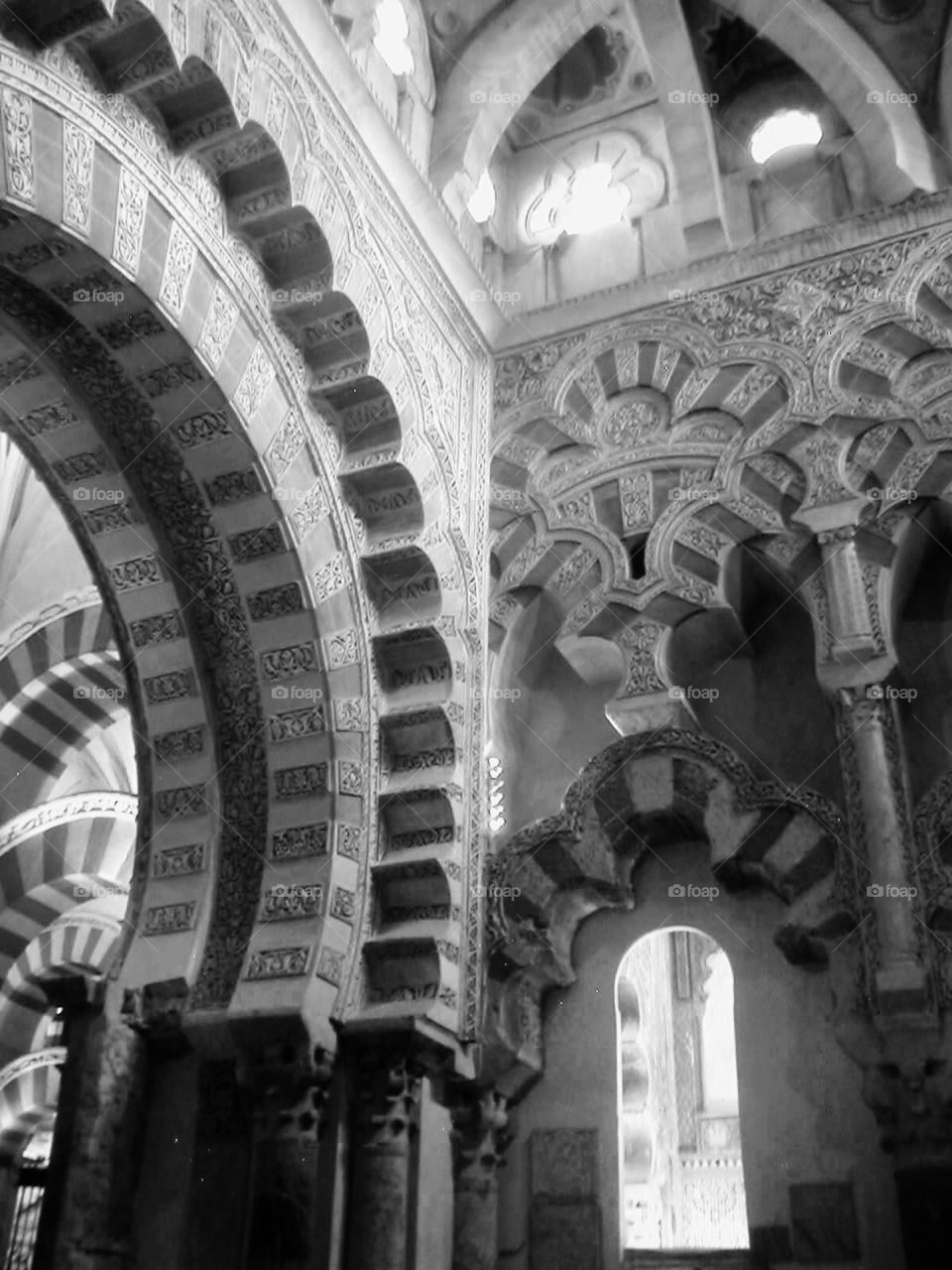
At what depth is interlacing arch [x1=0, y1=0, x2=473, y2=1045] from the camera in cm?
620

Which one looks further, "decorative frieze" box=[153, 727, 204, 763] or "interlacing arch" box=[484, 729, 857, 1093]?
"decorative frieze" box=[153, 727, 204, 763]

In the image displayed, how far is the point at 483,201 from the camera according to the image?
9219mm

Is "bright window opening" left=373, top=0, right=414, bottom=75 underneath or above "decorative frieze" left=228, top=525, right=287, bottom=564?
above

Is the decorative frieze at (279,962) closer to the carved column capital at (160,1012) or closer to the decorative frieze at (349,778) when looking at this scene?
the carved column capital at (160,1012)

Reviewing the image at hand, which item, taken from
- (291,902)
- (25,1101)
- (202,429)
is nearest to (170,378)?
(202,429)

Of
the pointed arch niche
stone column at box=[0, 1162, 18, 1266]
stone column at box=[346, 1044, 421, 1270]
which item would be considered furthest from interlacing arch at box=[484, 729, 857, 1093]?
stone column at box=[0, 1162, 18, 1266]

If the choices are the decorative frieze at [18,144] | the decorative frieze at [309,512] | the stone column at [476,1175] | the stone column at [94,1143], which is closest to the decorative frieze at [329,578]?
the decorative frieze at [309,512]

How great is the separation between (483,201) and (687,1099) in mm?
8244

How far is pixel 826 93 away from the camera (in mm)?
8562

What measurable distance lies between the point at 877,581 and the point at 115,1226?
490 cm

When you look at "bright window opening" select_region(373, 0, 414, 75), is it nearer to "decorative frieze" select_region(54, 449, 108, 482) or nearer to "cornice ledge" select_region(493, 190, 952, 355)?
"cornice ledge" select_region(493, 190, 952, 355)

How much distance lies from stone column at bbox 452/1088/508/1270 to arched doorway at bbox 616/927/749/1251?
4.47 meters

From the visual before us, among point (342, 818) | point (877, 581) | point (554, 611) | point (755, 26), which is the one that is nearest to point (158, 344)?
point (342, 818)

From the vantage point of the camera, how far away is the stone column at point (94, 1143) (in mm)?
5840
